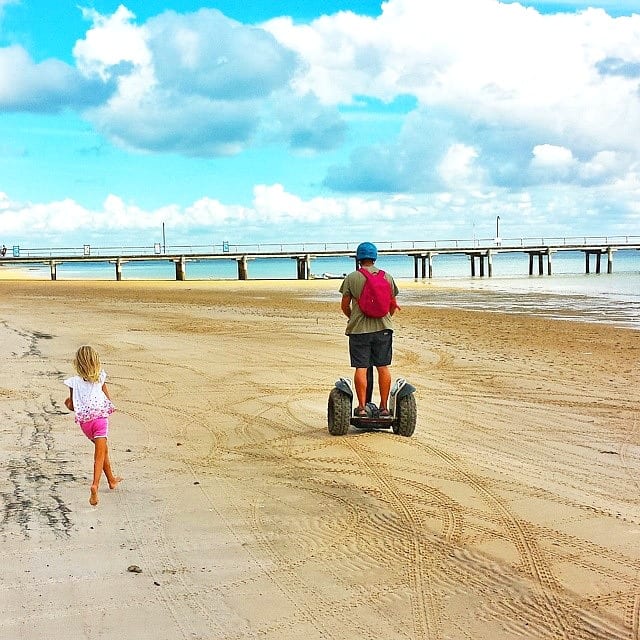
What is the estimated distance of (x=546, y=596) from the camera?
13.5 feet

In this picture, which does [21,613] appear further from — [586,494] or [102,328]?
[102,328]

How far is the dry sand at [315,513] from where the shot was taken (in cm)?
391

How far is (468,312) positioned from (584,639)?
21661 mm

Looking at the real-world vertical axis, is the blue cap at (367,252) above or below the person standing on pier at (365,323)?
above

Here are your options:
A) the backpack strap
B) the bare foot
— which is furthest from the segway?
the bare foot

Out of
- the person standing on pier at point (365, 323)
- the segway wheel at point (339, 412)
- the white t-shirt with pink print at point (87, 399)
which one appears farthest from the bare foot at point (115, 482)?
the person standing on pier at point (365, 323)

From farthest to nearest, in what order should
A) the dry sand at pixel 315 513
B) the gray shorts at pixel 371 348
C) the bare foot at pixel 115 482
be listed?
the gray shorts at pixel 371 348, the bare foot at pixel 115 482, the dry sand at pixel 315 513

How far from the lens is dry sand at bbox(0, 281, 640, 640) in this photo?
3.91 metres

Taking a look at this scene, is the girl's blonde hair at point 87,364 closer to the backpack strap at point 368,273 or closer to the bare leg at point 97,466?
the bare leg at point 97,466

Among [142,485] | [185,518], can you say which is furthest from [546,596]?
[142,485]

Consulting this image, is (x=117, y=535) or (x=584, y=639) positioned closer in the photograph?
(x=584, y=639)

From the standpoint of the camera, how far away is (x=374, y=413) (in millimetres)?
7715

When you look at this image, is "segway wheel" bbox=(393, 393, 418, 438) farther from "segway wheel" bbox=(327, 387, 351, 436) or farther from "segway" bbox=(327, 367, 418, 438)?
"segway wheel" bbox=(327, 387, 351, 436)

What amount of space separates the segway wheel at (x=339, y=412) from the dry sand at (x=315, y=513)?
14 centimetres
